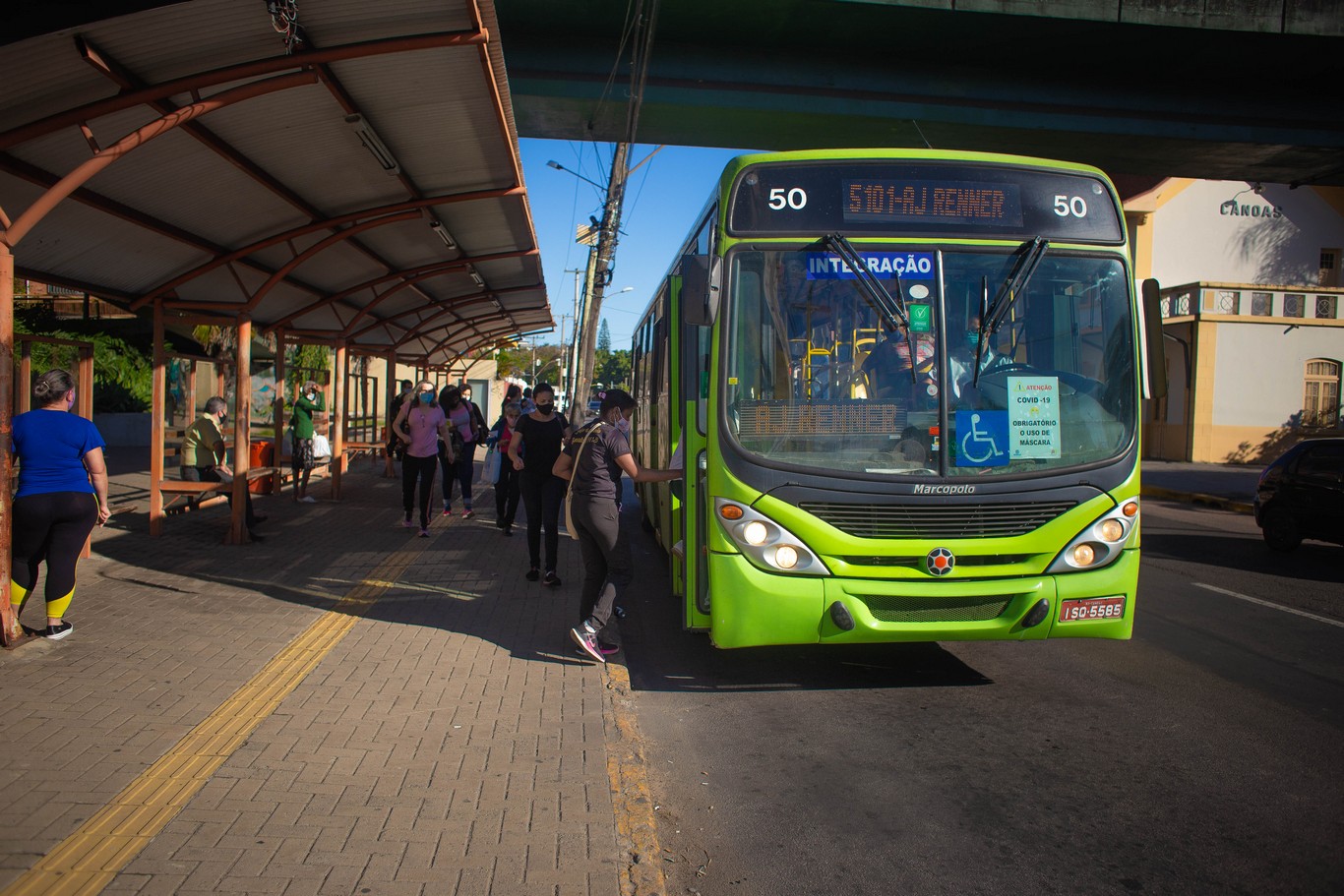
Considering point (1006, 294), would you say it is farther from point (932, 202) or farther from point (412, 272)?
point (412, 272)

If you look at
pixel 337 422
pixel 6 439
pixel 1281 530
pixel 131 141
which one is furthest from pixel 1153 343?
pixel 337 422

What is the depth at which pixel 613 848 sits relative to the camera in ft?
12.5

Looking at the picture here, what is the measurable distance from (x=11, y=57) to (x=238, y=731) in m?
4.07

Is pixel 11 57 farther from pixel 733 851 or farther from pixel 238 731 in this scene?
pixel 733 851

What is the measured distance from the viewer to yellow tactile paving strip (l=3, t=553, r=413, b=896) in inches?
134

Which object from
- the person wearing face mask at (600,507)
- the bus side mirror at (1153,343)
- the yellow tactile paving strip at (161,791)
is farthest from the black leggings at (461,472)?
the bus side mirror at (1153,343)

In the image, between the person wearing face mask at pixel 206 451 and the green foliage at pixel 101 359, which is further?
the green foliage at pixel 101 359

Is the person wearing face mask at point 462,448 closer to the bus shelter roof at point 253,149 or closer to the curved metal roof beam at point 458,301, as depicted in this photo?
the bus shelter roof at point 253,149

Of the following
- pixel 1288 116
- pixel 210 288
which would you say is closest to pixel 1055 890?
pixel 210 288

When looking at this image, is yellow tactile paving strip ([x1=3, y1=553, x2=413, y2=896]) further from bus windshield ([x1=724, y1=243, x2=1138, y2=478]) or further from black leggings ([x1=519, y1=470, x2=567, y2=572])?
bus windshield ([x1=724, y1=243, x2=1138, y2=478])

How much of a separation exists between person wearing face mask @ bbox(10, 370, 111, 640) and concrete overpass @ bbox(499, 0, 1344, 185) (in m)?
8.90

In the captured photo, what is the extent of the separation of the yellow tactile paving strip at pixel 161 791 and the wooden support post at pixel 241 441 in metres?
4.60

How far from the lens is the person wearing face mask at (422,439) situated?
38.4 ft

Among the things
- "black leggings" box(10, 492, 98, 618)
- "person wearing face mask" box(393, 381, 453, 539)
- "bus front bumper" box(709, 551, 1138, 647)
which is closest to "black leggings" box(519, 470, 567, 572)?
"person wearing face mask" box(393, 381, 453, 539)
